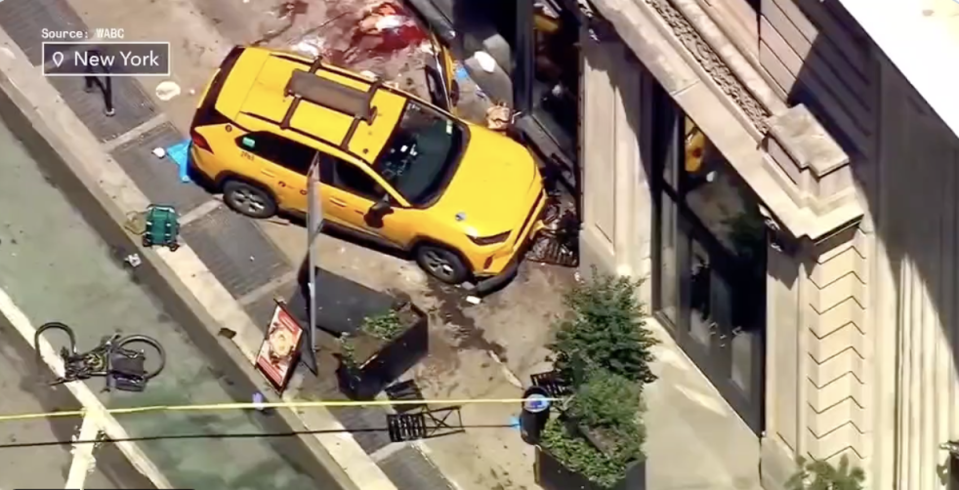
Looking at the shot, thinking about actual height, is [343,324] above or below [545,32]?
below

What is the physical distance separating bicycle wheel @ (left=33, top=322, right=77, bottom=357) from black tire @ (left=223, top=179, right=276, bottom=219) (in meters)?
2.56

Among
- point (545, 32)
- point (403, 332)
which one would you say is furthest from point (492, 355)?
point (545, 32)

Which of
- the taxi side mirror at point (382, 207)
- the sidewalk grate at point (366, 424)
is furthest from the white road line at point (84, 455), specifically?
the taxi side mirror at point (382, 207)

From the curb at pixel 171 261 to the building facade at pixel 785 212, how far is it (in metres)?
3.68

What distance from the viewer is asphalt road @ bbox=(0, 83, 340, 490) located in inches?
1099

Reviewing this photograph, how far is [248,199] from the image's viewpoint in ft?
99.7

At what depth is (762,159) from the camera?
82.1ft

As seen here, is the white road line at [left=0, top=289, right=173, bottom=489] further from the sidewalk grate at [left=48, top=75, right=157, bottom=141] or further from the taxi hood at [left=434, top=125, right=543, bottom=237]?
the taxi hood at [left=434, top=125, right=543, bottom=237]

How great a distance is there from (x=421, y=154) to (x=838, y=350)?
6252 mm

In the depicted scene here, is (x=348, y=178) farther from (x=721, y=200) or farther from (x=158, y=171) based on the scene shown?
(x=721, y=200)

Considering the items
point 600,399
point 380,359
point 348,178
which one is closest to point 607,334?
point 600,399

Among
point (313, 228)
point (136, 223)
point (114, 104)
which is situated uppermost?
point (114, 104)

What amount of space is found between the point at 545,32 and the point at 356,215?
10.0ft

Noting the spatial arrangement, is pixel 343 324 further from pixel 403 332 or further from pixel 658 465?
pixel 658 465
